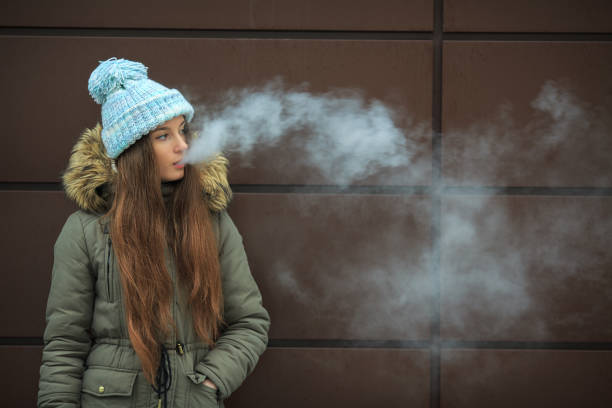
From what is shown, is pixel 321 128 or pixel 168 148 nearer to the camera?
pixel 168 148

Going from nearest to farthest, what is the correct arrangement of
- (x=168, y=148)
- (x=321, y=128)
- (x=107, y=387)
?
(x=107, y=387)
(x=168, y=148)
(x=321, y=128)

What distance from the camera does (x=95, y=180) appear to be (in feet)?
6.37

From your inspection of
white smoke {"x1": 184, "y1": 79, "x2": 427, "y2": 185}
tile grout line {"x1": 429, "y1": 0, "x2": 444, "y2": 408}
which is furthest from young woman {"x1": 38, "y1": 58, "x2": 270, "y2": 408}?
tile grout line {"x1": 429, "y1": 0, "x2": 444, "y2": 408}

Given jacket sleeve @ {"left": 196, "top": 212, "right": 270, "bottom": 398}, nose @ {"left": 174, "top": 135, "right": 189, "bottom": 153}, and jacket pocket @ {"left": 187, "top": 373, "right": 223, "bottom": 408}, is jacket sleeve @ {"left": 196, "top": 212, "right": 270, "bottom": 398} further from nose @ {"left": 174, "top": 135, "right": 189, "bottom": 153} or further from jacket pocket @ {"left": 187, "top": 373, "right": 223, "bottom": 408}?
nose @ {"left": 174, "top": 135, "right": 189, "bottom": 153}

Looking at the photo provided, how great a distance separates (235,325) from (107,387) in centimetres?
51

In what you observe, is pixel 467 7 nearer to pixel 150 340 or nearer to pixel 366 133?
pixel 366 133

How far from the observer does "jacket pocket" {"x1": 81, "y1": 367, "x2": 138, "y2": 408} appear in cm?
179

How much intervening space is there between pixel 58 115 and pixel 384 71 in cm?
173

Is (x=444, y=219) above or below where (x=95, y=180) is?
below

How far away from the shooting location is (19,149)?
2592mm

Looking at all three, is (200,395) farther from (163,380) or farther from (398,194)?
(398,194)

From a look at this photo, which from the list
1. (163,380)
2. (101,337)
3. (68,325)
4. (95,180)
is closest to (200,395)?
(163,380)

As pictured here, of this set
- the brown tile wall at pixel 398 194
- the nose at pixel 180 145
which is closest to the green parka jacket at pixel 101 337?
the nose at pixel 180 145

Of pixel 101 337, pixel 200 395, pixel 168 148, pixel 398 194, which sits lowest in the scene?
pixel 200 395
